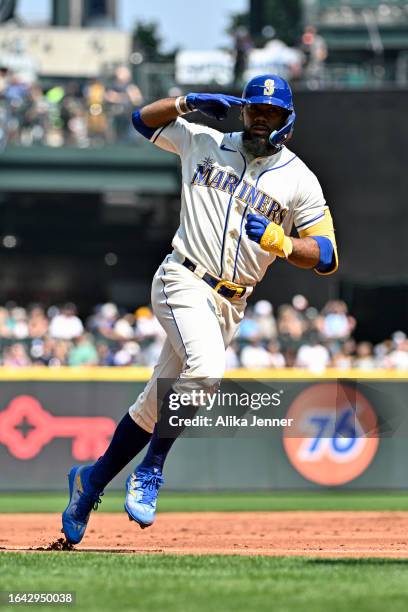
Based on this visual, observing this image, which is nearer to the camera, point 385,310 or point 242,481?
point 242,481

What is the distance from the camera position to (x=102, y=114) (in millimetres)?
18219

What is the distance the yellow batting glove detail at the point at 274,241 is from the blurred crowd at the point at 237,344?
313 inches

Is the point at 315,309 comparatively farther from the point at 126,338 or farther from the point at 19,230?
the point at 19,230

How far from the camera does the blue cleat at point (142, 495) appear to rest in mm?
5848

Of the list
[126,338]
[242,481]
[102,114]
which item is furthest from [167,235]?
[242,481]

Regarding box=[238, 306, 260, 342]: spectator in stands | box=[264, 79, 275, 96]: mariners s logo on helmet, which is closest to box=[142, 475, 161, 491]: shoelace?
box=[264, 79, 275, 96]: mariners s logo on helmet

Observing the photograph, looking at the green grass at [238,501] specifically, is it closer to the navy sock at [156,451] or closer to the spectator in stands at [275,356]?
the spectator in stands at [275,356]

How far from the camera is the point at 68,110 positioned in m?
18.2

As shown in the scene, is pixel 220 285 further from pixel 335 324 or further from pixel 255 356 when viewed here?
pixel 335 324

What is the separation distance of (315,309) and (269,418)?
420 inches

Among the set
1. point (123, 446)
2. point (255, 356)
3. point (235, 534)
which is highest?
point (123, 446)

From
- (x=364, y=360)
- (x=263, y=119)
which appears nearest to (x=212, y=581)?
(x=263, y=119)

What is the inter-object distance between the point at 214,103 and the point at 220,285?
2.82 ft

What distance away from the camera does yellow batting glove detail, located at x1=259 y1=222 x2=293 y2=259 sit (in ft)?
18.0
